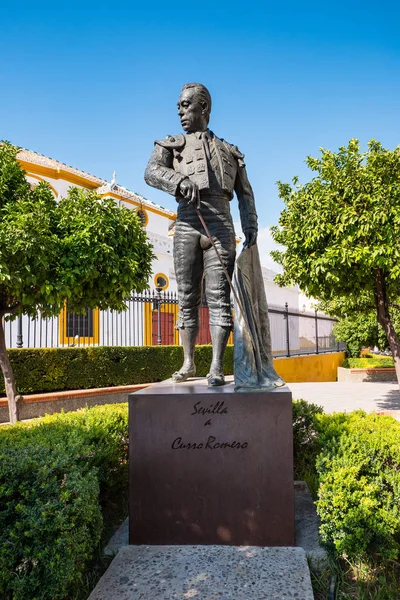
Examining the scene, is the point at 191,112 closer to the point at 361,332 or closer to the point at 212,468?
the point at 212,468

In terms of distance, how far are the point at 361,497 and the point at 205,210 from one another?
7.54 ft

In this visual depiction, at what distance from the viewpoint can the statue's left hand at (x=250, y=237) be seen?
11.5 feet

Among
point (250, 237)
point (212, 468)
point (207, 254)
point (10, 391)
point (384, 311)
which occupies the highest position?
point (250, 237)

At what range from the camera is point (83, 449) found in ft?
9.52

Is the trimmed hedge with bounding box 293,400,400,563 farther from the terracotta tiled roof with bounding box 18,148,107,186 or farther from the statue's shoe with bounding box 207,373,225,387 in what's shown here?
the terracotta tiled roof with bounding box 18,148,107,186

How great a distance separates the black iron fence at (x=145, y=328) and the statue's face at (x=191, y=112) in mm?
8204

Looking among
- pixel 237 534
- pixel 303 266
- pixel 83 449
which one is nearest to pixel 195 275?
pixel 83 449

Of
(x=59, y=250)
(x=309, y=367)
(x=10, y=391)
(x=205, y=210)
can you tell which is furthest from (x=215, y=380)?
A: (x=309, y=367)

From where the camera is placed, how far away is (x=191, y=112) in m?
3.63

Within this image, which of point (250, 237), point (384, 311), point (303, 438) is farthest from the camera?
point (384, 311)

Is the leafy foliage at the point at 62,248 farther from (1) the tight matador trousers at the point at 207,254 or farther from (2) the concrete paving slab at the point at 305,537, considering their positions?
(2) the concrete paving slab at the point at 305,537

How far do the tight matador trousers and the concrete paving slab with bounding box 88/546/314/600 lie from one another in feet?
5.30

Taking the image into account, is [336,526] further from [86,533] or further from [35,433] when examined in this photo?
[35,433]

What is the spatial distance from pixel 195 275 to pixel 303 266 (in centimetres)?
295
